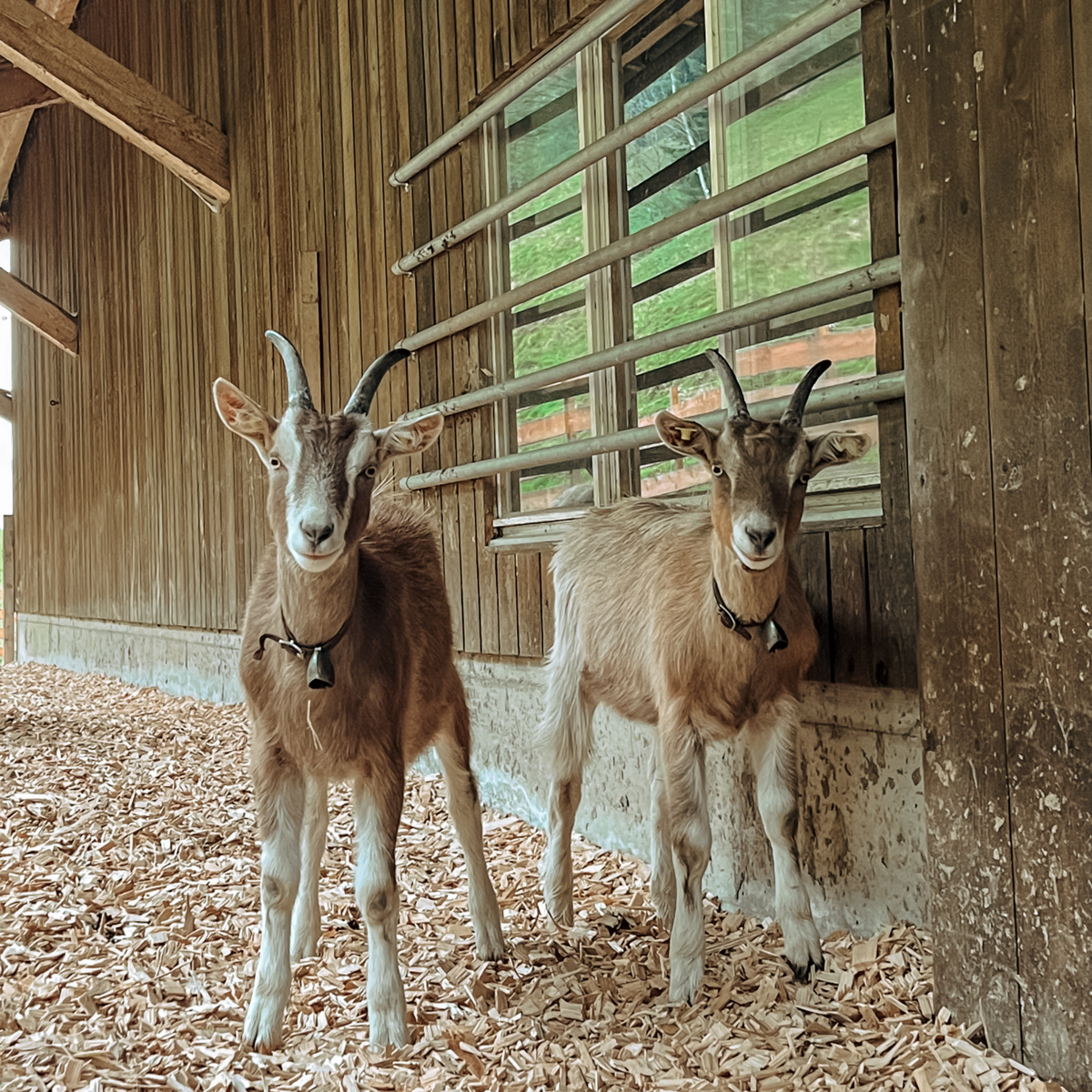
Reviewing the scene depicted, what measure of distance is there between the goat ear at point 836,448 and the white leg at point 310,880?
6.11 ft

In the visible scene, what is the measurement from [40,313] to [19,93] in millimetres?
2654

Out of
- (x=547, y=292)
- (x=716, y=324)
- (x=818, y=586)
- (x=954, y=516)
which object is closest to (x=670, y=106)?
(x=716, y=324)

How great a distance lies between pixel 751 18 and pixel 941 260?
6.00 feet

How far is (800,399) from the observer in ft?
9.93

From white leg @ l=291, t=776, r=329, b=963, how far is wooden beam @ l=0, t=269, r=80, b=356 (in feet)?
35.1

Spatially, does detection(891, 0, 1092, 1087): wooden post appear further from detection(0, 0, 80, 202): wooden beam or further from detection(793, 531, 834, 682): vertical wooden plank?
detection(0, 0, 80, 202): wooden beam

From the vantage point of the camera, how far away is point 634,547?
3.78 meters

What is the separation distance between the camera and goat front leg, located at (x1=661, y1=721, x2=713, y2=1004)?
121 inches

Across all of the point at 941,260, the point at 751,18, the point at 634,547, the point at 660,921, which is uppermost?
the point at 751,18

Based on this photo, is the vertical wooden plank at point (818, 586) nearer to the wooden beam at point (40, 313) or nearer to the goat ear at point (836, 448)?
the goat ear at point (836, 448)

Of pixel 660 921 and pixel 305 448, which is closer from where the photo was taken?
pixel 305 448

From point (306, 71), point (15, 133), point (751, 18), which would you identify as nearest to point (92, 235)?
point (15, 133)

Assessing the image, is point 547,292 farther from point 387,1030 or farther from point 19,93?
point 19,93

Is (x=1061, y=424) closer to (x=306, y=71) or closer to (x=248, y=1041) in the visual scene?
(x=248, y=1041)
